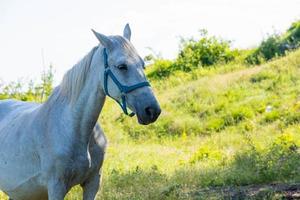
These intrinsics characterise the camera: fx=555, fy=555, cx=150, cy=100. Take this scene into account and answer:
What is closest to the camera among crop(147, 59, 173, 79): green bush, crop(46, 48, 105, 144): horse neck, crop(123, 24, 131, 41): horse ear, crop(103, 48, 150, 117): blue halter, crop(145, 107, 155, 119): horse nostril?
crop(145, 107, 155, 119): horse nostril

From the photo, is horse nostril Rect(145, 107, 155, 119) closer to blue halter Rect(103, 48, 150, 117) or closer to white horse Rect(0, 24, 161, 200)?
white horse Rect(0, 24, 161, 200)

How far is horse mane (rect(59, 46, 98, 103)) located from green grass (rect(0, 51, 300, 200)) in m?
2.14

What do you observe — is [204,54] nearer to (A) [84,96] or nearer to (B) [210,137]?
(B) [210,137]

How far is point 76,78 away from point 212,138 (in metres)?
8.43

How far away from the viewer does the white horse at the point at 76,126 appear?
13.3ft

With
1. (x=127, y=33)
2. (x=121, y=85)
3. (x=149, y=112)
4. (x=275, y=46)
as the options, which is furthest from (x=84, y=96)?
(x=275, y=46)

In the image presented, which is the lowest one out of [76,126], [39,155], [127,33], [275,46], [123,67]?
[275,46]

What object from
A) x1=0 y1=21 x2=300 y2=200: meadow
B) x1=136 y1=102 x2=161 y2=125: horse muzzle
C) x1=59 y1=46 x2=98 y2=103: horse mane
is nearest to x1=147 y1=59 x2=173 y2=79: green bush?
x1=0 y1=21 x2=300 y2=200: meadow

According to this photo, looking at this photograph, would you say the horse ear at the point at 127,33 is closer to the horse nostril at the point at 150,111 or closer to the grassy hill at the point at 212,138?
the horse nostril at the point at 150,111

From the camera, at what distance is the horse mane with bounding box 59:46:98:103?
4.42 metres

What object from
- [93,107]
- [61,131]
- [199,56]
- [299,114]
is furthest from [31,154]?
[199,56]

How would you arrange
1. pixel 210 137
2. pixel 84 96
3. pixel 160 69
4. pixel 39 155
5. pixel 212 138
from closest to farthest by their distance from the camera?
pixel 84 96 < pixel 39 155 < pixel 212 138 < pixel 210 137 < pixel 160 69

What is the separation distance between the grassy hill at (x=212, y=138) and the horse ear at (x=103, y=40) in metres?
2.55

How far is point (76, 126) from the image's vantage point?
4.49 meters
